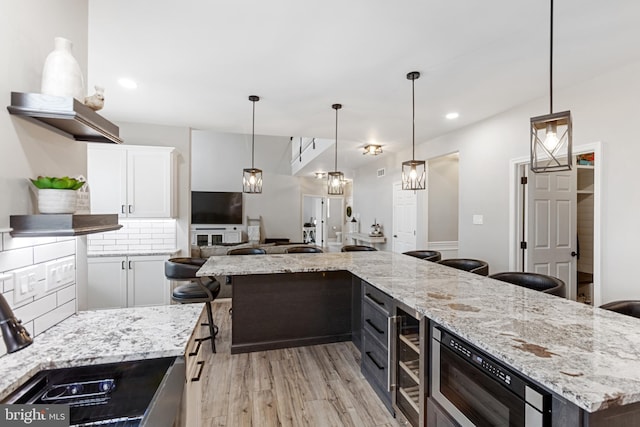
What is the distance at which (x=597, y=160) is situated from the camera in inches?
115

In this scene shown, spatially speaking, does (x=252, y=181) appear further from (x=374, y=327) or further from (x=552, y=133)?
(x=552, y=133)

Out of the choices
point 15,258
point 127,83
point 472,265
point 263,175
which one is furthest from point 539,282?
point 263,175

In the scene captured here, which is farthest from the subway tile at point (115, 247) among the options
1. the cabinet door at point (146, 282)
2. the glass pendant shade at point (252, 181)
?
the glass pendant shade at point (252, 181)

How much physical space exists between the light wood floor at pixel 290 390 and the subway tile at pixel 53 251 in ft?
4.66

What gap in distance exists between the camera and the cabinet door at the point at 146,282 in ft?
13.4

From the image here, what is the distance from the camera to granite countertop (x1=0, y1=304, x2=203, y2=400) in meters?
1.02

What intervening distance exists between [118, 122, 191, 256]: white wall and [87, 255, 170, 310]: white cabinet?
1.79ft

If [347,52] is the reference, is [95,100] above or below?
below

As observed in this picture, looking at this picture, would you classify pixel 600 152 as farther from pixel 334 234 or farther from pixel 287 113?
pixel 334 234

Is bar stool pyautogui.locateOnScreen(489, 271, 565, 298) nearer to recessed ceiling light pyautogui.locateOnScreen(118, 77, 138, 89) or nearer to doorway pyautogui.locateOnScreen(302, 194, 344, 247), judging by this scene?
recessed ceiling light pyautogui.locateOnScreen(118, 77, 138, 89)

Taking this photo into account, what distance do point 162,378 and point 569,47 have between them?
3437mm

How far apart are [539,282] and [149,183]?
4677 mm

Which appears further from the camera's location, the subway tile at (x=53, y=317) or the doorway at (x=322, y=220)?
the doorway at (x=322, y=220)

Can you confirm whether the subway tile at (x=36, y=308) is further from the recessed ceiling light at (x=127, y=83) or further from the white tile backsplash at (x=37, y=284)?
the recessed ceiling light at (x=127, y=83)
